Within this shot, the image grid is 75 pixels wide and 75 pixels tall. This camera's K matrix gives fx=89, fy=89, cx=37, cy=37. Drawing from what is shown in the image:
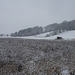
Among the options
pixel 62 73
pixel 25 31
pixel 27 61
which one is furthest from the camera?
pixel 25 31

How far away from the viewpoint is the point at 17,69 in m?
A: 6.16

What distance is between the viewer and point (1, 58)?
24.7ft

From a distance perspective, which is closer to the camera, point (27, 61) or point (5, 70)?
point (5, 70)

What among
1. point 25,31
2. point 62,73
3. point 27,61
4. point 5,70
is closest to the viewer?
point 62,73

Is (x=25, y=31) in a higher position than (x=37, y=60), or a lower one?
higher

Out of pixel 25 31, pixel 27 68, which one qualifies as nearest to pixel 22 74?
pixel 27 68

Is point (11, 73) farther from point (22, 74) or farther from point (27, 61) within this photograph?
point (27, 61)

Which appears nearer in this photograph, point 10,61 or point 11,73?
point 11,73

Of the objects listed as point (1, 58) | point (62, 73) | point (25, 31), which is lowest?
point (62, 73)

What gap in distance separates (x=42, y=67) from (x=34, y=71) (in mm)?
693

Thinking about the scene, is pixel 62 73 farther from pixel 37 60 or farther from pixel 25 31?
pixel 25 31

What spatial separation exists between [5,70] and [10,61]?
1.26m

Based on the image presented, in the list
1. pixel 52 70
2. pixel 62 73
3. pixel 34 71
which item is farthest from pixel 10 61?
pixel 62 73

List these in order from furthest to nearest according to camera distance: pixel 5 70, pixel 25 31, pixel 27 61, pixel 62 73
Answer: pixel 25 31 < pixel 27 61 < pixel 5 70 < pixel 62 73
